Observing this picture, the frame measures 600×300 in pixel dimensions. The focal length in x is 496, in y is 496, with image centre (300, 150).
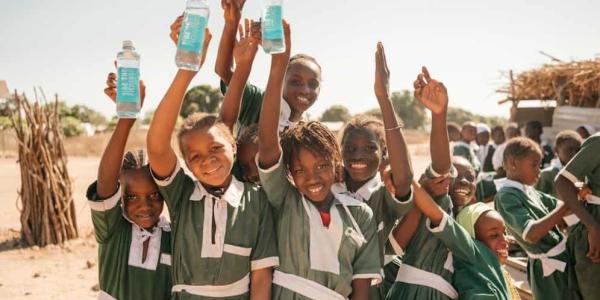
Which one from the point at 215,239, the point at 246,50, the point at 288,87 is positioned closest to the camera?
the point at 215,239

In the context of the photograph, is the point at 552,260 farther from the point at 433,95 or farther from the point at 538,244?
the point at 433,95

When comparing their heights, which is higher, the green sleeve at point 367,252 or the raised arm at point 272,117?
the raised arm at point 272,117

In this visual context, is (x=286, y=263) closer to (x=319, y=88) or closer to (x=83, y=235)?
(x=319, y=88)

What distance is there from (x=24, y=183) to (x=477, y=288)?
22.1 ft


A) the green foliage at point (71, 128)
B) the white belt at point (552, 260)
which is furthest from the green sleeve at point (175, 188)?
the green foliage at point (71, 128)

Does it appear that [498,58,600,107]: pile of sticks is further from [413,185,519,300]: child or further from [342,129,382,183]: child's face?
[342,129,382,183]: child's face

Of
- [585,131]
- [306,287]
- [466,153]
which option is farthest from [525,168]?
[466,153]

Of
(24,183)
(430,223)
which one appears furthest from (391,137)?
(24,183)

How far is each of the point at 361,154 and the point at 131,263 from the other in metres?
1.26

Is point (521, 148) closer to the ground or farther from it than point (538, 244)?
farther from it

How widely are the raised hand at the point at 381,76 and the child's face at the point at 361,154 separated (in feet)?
0.70

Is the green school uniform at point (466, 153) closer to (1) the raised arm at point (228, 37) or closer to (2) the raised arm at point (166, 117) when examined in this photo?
(1) the raised arm at point (228, 37)

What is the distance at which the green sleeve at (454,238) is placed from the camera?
2479 millimetres

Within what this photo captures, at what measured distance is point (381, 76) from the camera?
2469 millimetres
